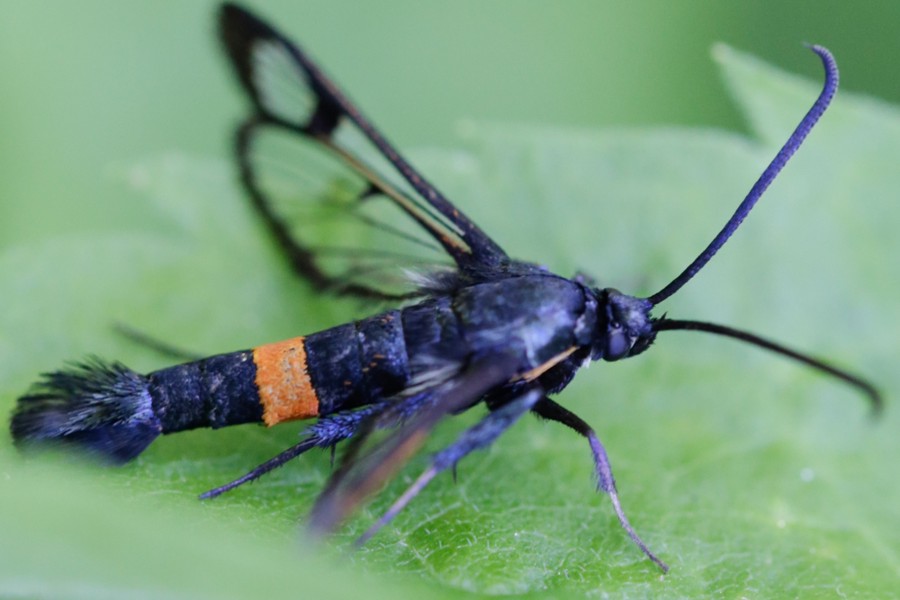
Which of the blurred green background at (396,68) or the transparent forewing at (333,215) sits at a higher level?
the blurred green background at (396,68)

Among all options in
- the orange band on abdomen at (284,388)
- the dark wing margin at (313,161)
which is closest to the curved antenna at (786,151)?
the dark wing margin at (313,161)

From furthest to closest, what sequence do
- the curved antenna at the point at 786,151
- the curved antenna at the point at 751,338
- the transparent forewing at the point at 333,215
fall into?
the transparent forewing at the point at 333,215 < the curved antenna at the point at 751,338 < the curved antenna at the point at 786,151

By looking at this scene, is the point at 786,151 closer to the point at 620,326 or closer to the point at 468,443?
the point at 620,326


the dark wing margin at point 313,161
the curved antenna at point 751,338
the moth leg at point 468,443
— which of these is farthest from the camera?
the dark wing margin at point 313,161

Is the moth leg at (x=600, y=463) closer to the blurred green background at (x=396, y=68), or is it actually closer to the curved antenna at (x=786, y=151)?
the curved antenna at (x=786, y=151)

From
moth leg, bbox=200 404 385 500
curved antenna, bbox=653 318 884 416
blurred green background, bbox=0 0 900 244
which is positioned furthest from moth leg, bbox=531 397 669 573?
blurred green background, bbox=0 0 900 244

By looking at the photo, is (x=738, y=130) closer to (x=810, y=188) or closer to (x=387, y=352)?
(x=810, y=188)
